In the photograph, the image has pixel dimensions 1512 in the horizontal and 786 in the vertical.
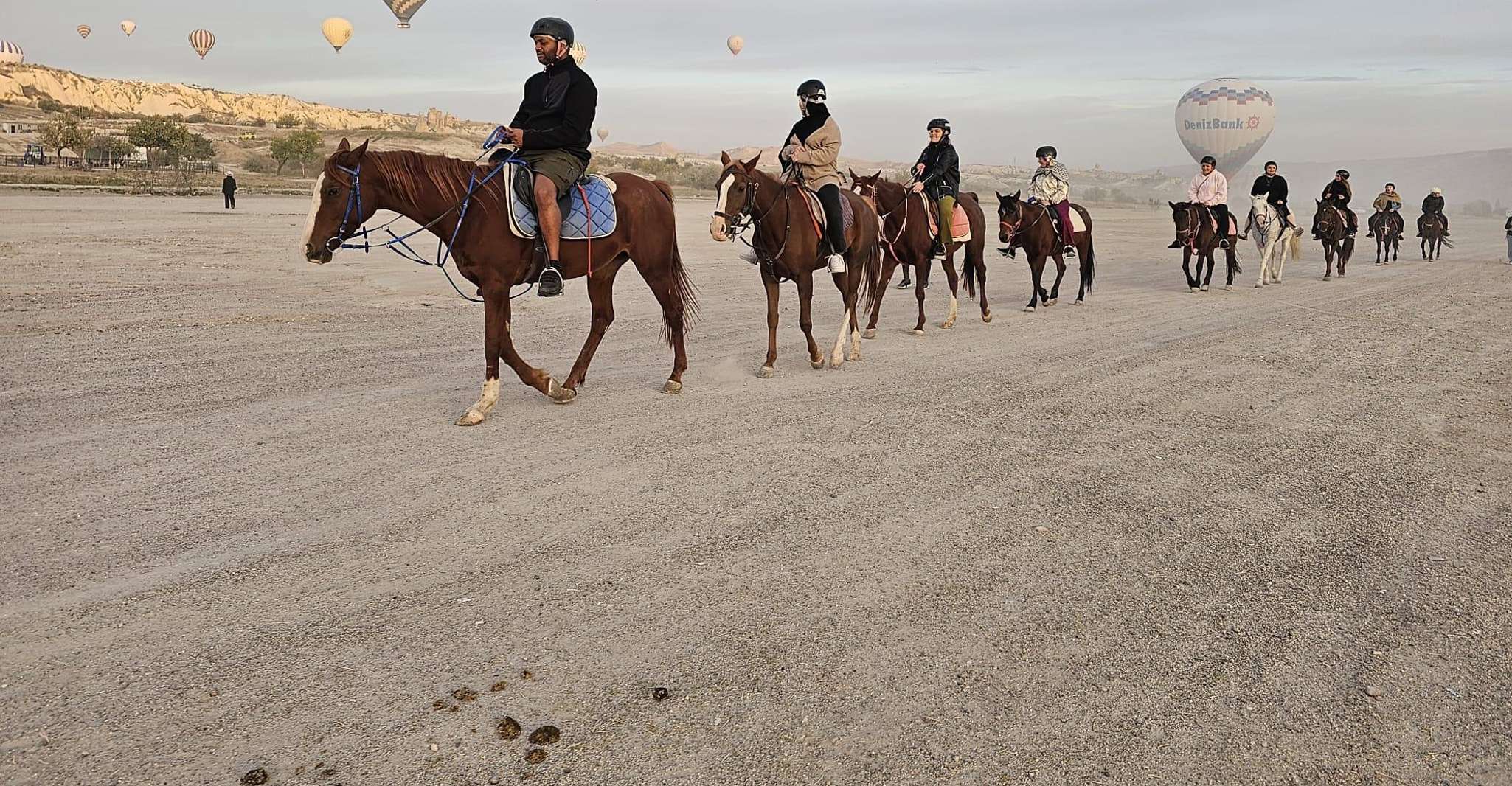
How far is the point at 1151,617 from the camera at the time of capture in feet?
13.9

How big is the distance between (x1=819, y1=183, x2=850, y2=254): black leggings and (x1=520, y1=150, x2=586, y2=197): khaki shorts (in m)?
2.90

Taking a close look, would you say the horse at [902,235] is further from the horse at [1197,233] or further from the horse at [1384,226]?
the horse at [1384,226]

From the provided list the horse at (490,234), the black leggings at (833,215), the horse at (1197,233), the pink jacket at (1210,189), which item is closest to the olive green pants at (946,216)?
the black leggings at (833,215)

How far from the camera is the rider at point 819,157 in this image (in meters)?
9.55

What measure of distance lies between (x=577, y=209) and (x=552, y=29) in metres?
1.35

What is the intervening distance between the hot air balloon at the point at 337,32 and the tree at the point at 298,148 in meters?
9.18

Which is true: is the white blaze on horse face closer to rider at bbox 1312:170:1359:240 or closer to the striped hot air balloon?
rider at bbox 1312:170:1359:240

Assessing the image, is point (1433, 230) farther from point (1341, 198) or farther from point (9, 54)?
point (9, 54)

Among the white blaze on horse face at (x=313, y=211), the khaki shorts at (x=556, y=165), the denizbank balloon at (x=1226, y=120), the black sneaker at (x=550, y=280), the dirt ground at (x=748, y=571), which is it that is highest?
the denizbank balloon at (x=1226, y=120)

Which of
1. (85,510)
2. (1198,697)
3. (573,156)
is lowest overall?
(1198,697)

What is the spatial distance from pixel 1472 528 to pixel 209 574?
256 inches

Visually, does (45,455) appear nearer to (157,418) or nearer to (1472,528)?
(157,418)

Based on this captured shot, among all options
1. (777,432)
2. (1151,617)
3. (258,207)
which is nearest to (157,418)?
(777,432)

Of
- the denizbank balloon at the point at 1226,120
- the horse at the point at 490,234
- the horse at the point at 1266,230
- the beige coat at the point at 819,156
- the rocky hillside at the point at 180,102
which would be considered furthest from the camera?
the rocky hillside at the point at 180,102
